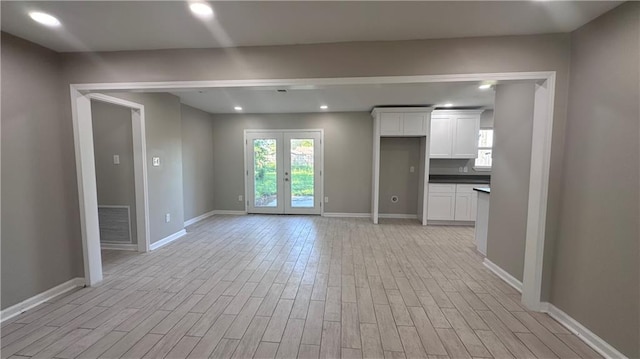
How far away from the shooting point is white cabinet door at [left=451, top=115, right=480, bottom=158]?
530 centimetres

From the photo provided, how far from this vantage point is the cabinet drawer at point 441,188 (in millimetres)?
5180

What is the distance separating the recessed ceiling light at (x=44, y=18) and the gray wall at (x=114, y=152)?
165cm

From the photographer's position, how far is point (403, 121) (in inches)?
205

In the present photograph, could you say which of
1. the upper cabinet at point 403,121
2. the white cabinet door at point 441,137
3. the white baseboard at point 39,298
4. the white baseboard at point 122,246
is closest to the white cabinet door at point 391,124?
the upper cabinet at point 403,121

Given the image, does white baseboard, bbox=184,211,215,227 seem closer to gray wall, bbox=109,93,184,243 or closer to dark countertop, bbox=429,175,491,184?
gray wall, bbox=109,93,184,243

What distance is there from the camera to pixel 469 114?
527 centimetres

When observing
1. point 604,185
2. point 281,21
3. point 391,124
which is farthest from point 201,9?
point 391,124

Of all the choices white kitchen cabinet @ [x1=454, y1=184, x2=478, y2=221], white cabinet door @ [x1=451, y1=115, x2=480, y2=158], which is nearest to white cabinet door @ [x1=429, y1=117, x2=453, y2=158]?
white cabinet door @ [x1=451, y1=115, x2=480, y2=158]

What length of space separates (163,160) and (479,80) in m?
4.38

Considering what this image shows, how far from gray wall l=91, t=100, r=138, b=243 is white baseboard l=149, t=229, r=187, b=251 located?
0.40m

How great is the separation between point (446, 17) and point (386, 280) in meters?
2.61

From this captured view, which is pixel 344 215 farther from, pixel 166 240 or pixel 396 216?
pixel 166 240

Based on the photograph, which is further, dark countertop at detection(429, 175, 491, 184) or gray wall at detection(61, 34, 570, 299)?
dark countertop at detection(429, 175, 491, 184)

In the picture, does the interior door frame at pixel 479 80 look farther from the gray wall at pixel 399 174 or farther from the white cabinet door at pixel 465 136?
the gray wall at pixel 399 174
